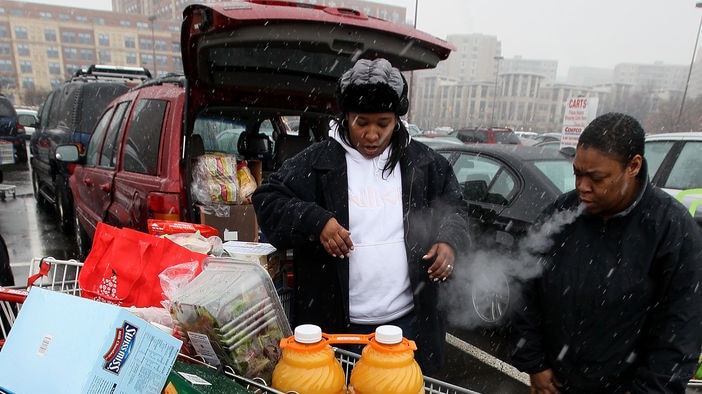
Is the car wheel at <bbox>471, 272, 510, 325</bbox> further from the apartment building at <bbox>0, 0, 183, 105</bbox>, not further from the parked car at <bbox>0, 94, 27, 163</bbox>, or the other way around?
the apartment building at <bbox>0, 0, 183, 105</bbox>

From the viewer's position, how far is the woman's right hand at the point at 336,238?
161 cm

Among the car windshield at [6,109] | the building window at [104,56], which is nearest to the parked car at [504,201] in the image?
the car windshield at [6,109]

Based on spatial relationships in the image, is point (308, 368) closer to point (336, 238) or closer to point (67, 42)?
point (336, 238)

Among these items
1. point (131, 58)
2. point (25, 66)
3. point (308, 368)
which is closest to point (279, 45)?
point (308, 368)

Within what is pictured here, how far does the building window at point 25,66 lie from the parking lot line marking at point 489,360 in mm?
95323

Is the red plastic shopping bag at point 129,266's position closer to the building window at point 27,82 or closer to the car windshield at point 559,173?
the car windshield at point 559,173

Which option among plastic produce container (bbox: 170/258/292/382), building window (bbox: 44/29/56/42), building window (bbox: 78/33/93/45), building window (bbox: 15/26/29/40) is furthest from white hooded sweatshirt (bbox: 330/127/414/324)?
building window (bbox: 15/26/29/40)

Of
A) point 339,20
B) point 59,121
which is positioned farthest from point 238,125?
point 59,121

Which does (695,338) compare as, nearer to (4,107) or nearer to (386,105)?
(386,105)

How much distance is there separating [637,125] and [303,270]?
1387mm

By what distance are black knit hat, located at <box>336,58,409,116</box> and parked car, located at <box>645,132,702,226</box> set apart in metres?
3.95

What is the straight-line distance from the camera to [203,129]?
447 centimetres

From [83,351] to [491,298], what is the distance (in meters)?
3.70

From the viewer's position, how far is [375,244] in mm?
1787
